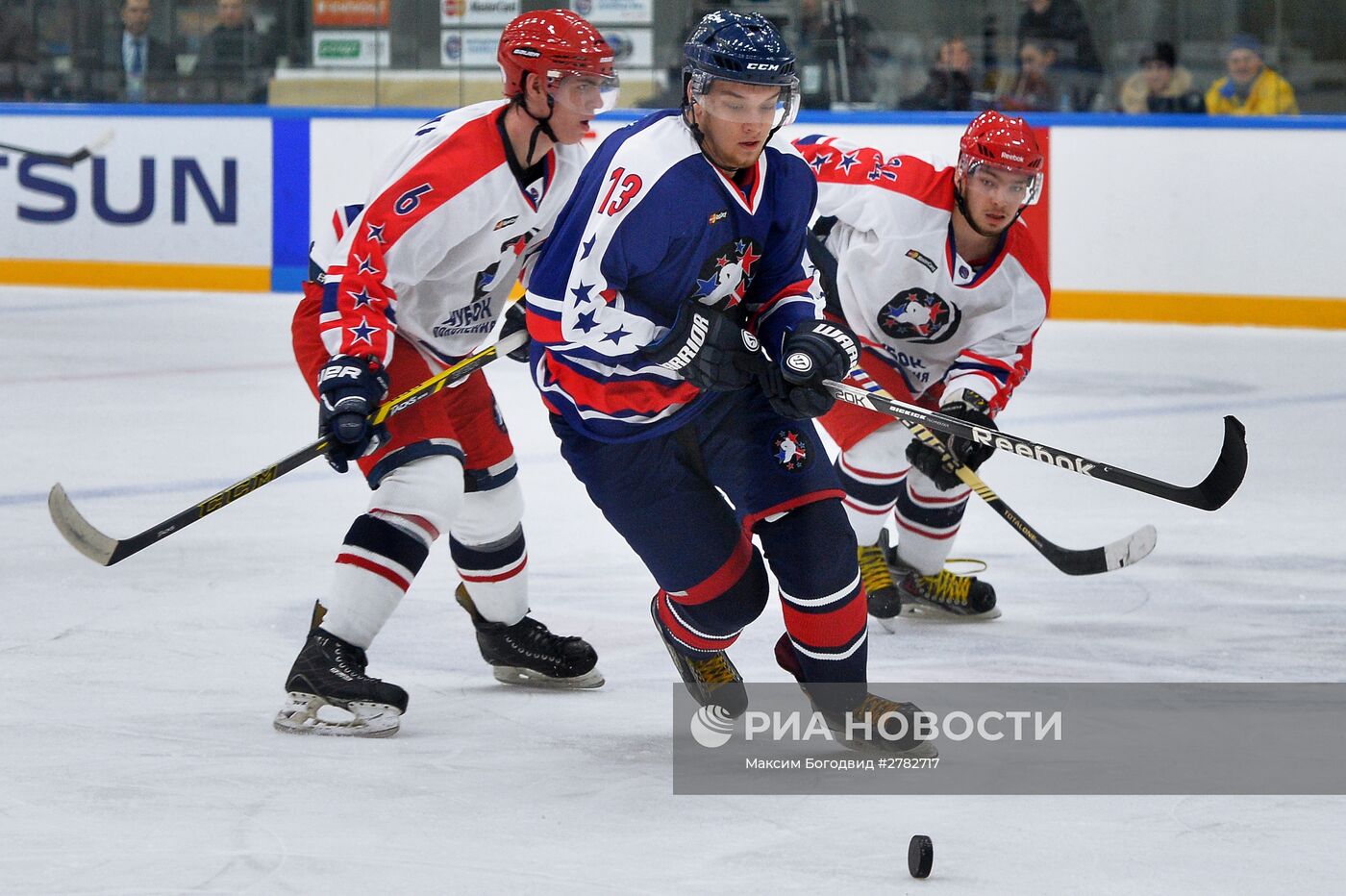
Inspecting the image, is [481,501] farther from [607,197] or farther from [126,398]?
[126,398]

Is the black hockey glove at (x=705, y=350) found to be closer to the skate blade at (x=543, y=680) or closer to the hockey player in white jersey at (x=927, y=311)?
the skate blade at (x=543, y=680)

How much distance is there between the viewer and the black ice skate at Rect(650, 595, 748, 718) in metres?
2.78

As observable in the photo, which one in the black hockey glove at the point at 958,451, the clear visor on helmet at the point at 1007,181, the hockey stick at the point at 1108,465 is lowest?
the black hockey glove at the point at 958,451

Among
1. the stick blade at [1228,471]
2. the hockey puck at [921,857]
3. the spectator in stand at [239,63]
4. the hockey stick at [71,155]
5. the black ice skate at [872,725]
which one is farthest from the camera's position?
the spectator in stand at [239,63]

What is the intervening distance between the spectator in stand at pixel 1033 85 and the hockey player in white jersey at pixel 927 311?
4.82m

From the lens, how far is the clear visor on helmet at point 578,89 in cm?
282

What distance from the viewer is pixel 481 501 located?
10.0ft

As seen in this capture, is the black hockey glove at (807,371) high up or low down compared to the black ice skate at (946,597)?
up

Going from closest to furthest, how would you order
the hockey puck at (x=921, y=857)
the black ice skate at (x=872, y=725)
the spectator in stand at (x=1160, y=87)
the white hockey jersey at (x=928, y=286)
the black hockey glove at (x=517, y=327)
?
the hockey puck at (x=921, y=857) < the black ice skate at (x=872, y=725) < the black hockey glove at (x=517, y=327) < the white hockey jersey at (x=928, y=286) < the spectator in stand at (x=1160, y=87)

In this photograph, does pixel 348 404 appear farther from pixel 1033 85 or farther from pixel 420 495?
pixel 1033 85

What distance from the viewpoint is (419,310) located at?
294 cm

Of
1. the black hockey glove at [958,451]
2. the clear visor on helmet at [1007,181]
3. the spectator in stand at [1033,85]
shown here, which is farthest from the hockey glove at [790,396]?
the spectator in stand at [1033,85]

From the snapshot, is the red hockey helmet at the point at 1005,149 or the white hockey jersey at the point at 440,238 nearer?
the white hockey jersey at the point at 440,238

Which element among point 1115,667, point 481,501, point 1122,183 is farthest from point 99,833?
point 1122,183
